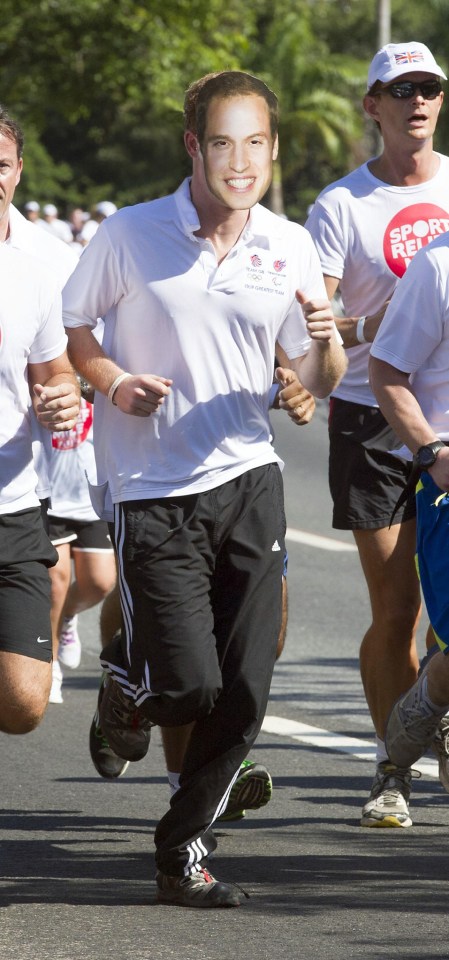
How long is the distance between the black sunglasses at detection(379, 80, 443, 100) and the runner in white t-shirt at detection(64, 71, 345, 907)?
123cm

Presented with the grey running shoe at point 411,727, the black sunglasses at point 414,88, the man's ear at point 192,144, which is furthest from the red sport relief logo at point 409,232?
the grey running shoe at point 411,727

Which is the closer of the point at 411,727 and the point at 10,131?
the point at 10,131

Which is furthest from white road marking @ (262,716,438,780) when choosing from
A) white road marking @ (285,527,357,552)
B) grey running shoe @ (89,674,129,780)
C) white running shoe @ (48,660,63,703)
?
white road marking @ (285,527,357,552)

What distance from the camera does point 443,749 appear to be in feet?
18.1

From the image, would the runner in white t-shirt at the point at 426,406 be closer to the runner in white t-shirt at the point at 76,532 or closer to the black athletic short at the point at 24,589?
the black athletic short at the point at 24,589

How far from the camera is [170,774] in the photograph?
522 cm

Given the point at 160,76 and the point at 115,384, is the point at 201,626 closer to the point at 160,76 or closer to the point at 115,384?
the point at 115,384

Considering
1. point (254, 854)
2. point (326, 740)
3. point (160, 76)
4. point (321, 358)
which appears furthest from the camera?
point (160, 76)

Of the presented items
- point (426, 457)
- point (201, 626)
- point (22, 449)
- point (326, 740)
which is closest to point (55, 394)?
point (22, 449)

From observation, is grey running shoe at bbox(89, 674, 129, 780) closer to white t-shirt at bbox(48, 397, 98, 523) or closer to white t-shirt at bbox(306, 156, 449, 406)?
white t-shirt at bbox(306, 156, 449, 406)

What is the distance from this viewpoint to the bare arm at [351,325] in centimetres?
585

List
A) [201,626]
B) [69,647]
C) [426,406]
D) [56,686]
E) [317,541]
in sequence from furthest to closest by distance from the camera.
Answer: [317,541], [69,647], [56,686], [426,406], [201,626]

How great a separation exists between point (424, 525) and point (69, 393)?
112 centimetres

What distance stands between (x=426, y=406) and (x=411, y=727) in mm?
983
